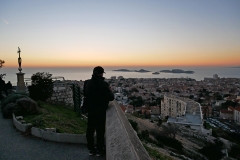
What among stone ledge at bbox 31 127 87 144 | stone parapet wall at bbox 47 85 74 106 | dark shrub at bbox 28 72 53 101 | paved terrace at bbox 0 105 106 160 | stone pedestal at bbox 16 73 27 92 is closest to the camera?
paved terrace at bbox 0 105 106 160

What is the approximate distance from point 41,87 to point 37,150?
674cm

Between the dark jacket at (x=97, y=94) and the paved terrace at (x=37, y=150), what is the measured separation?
83cm

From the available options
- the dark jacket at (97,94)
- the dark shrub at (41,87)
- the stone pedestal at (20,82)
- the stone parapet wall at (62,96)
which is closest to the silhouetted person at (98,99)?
the dark jacket at (97,94)

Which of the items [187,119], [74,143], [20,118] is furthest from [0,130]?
[187,119]

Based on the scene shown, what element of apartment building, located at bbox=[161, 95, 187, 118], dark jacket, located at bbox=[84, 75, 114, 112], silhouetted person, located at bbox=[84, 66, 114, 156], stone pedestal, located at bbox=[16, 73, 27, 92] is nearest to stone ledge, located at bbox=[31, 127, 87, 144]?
silhouetted person, located at bbox=[84, 66, 114, 156]

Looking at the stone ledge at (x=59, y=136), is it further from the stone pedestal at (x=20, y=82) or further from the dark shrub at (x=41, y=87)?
the stone pedestal at (x=20, y=82)

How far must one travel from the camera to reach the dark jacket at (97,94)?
9.38ft

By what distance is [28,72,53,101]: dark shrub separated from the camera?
32.8 feet

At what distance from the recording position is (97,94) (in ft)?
9.43

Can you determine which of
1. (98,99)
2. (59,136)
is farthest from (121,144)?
(59,136)

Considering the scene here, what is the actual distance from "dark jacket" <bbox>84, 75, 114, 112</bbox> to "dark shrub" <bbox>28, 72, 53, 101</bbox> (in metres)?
8.00

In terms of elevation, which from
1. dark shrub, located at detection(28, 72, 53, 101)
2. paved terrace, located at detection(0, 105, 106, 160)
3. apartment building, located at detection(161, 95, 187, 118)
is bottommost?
apartment building, located at detection(161, 95, 187, 118)

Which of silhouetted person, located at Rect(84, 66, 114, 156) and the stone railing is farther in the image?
silhouetted person, located at Rect(84, 66, 114, 156)

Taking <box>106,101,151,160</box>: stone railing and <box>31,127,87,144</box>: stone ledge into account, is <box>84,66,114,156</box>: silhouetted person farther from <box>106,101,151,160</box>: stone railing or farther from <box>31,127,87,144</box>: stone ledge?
<box>31,127,87,144</box>: stone ledge
